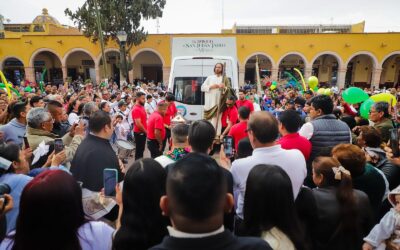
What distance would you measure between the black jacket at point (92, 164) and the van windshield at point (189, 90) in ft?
15.9

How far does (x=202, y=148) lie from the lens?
2865 mm

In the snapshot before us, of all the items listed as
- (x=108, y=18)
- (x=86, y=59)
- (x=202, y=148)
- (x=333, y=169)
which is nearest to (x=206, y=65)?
(x=202, y=148)

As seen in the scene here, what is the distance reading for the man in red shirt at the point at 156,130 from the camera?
19.0 feet

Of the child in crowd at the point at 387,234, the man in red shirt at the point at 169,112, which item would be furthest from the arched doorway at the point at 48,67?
the child in crowd at the point at 387,234

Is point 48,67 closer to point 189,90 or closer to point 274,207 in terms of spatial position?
point 189,90

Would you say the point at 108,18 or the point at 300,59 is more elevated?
the point at 108,18

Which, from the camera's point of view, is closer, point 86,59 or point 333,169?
point 333,169

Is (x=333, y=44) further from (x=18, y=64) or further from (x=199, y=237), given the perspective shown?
(x=18, y=64)

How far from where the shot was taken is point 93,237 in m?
1.66

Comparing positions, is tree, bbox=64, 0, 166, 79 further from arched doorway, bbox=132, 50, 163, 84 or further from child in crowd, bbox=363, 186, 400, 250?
child in crowd, bbox=363, 186, 400, 250

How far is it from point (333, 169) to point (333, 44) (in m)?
29.2

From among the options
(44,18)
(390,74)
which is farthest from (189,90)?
(44,18)

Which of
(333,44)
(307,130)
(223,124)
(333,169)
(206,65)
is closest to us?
(333,169)

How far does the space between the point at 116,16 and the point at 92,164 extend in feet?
75.7
